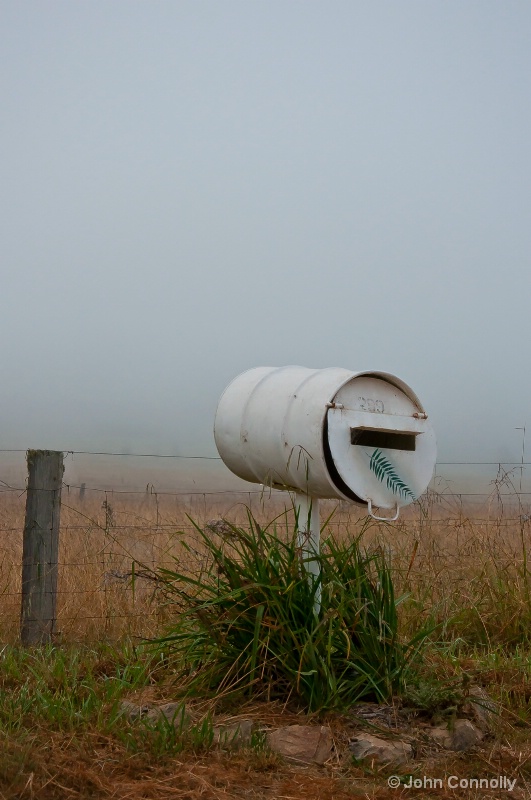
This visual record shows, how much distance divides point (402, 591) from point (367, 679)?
7.09 feet

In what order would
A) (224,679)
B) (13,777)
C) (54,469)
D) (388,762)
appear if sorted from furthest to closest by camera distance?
(54,469) < (224,679) < (388,762) < (13,777)

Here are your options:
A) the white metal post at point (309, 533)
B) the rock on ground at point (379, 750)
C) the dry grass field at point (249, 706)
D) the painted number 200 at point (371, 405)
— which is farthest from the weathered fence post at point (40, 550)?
the rock on ground at point (379, 750)

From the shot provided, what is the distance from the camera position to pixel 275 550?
4.06m

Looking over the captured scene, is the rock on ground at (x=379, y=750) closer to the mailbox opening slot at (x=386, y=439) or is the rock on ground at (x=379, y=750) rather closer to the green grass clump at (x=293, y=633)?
the green grass clump at (x=293, y=633)

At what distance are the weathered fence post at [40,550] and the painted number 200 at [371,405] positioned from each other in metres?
2.61

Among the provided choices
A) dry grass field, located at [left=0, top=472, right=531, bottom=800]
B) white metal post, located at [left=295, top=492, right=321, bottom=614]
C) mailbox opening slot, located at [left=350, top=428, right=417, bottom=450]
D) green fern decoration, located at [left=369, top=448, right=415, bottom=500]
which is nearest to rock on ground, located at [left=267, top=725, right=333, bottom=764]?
dry grass field, located at [left=0, top=472, right=531, bottom=800]

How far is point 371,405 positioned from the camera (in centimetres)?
433

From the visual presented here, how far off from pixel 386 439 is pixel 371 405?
365 millimetres

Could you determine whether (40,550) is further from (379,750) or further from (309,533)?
(379,750)

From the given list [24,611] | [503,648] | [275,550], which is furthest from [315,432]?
[24,611]

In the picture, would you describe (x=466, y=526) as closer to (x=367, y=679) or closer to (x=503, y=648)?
(x=503, y=648)

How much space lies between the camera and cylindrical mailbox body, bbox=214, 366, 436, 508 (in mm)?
4133

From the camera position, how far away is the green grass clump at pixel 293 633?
12.7 ft

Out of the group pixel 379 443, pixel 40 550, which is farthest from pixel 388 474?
pixel 40 550
